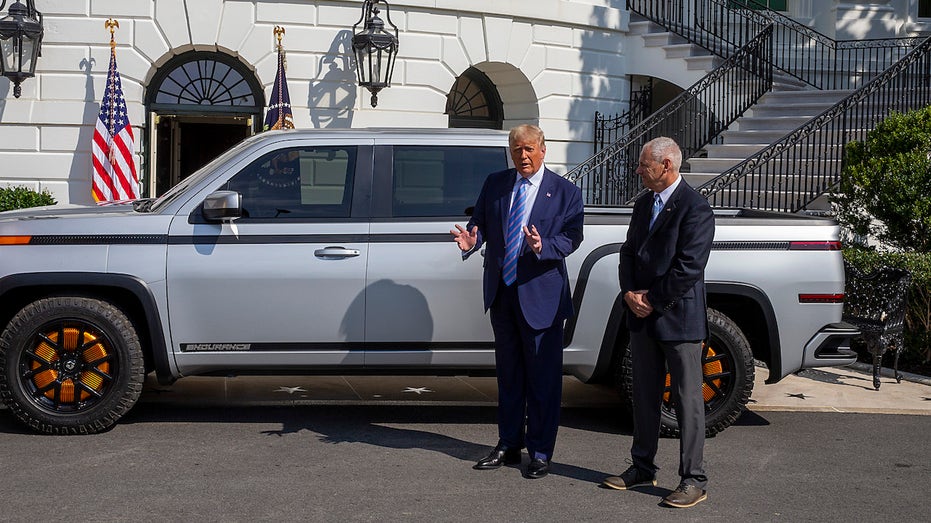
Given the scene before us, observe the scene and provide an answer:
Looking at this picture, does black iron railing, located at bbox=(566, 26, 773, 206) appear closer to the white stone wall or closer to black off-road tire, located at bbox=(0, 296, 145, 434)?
the white stone wall

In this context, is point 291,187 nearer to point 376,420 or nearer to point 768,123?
point 376,420

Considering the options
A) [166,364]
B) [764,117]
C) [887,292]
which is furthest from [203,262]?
[764,117]

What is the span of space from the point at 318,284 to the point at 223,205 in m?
0.76

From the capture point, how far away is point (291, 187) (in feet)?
23.1

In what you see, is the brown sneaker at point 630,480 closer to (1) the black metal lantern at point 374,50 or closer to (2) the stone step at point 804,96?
(1) the black metal lantern at point 374,50

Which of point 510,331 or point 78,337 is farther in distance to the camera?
point 78,337

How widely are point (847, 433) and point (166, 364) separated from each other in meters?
4.43

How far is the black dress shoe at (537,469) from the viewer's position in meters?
6.13

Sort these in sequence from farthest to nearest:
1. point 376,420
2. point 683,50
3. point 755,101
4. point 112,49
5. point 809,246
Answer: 1. point 683,50
2. point 755,101
3. point 112,49
4. point 376,420
5. point 809,246

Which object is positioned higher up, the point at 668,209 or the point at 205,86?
the point at 205,86

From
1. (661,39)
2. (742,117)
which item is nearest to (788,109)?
(742,117)

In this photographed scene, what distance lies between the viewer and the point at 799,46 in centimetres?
2034

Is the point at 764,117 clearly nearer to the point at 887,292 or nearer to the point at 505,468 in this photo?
the point at 887,292

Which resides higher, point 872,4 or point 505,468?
point 872,4
